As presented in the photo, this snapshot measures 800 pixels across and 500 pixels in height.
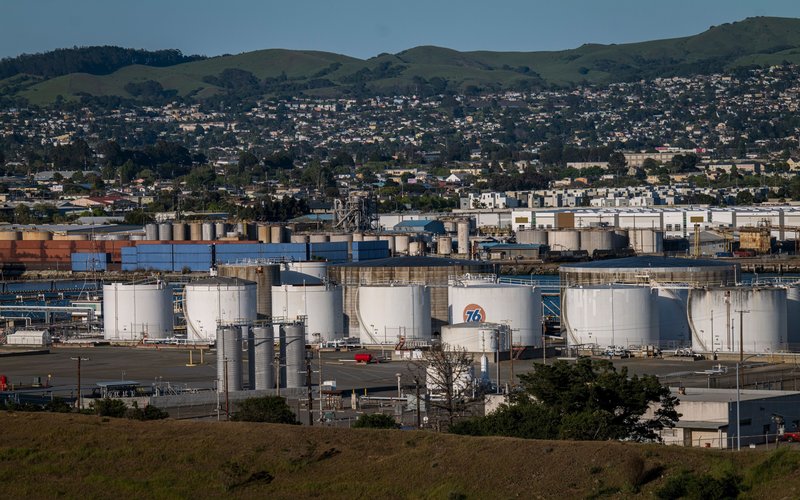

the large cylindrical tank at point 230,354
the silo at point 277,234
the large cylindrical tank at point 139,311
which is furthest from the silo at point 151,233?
the large cylindrical tank at point 230,354

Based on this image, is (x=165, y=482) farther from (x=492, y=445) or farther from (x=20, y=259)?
(x=20, y=259)

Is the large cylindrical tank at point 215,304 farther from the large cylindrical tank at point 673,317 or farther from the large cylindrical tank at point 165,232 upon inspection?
the large cylindrical tank at point 165,232

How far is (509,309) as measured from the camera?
51469 mm

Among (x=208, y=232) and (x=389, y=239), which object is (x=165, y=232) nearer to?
(x=208, y=232)

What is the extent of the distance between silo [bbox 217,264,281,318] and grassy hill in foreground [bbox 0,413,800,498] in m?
30.0

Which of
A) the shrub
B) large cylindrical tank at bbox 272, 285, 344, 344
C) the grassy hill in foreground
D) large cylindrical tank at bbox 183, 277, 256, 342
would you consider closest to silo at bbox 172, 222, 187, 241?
large cylindrical tank at bbox 183, 277, 256, 342

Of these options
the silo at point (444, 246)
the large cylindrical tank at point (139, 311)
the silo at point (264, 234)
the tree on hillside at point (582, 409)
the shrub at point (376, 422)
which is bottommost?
the shrub at point (376, 422)

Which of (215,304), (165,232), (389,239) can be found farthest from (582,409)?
(165,232)

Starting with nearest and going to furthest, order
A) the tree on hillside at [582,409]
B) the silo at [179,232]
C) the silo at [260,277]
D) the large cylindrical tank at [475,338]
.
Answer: the tree on hillside at [582,409] → the large cylindrical tank at [475,338] → the silo at [260,277] → the silo at [179,232]

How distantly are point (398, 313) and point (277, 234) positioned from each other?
47.0 meters

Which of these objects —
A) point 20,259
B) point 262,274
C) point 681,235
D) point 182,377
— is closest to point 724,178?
point 681,235

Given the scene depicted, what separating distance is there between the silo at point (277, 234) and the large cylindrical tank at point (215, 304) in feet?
144

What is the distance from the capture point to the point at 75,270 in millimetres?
101875

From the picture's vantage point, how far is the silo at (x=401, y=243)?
97.4 m
